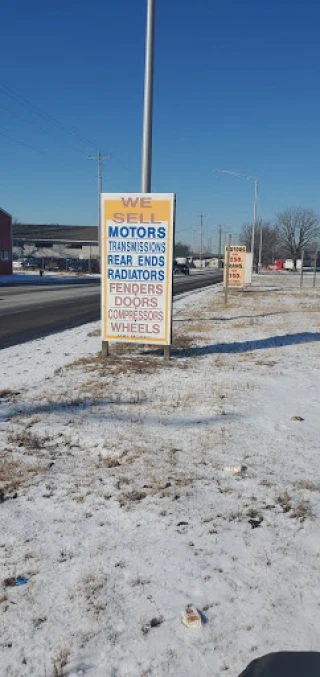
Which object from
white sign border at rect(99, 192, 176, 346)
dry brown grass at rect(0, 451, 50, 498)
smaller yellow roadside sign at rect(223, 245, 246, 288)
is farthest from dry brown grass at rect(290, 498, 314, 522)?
smaller yellow roadside sign at rect(223, 245, 246, 288)

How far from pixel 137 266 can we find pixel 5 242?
1613 inches

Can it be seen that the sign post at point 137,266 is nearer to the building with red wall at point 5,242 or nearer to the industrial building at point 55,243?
the building with red wall at point 5,242

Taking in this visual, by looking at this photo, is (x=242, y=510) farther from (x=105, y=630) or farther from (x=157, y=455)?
(x=105, y=630)

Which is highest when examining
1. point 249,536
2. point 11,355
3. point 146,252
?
point 146,252

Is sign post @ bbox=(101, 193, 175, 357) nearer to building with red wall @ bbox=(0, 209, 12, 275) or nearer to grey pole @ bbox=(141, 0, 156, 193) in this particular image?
grey pole @ bbox=(141, 0, 156, 193)

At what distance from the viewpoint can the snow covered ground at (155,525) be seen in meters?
2.18

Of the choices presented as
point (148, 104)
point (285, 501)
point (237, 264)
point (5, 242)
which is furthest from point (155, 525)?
point (5, 242)

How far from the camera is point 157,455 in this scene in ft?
13.6

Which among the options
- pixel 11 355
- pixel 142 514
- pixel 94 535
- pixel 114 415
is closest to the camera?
Answer: pixel 94 535

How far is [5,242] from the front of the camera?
150ft

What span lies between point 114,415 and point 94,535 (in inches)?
89.1

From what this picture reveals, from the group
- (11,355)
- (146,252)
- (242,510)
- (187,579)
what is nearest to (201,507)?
(242,510)

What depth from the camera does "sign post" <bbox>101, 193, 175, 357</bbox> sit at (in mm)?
7840

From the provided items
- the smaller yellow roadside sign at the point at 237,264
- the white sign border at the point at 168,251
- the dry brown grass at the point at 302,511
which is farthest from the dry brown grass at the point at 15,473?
the smaller yellow roadside sign at the point at 237,264
